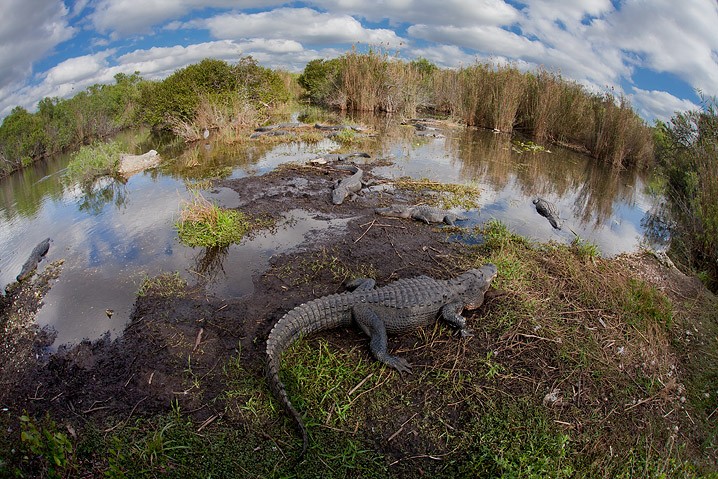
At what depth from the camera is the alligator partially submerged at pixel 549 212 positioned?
666 centimetres

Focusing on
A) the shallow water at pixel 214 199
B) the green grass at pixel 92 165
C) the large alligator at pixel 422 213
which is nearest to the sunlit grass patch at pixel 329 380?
the shallow water at pixel 214 199

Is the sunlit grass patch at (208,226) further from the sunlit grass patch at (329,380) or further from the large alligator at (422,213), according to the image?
the sunlit grass patch at (329,380)

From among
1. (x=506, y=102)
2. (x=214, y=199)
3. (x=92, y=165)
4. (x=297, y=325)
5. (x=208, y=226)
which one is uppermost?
(x=297, y=325)

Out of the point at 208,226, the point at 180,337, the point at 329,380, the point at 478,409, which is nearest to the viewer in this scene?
the point at 478,409

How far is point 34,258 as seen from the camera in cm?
519

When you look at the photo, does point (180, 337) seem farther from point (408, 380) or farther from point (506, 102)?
point (506, 102)

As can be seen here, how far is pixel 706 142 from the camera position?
6.62 metres

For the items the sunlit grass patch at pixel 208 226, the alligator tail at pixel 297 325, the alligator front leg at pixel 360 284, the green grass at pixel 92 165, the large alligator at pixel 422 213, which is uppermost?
the alligator tail at pixel 297 325

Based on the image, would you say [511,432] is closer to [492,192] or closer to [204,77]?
[492,192]

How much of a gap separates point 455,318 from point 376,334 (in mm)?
788

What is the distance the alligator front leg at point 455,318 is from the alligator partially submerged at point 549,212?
3910 mm

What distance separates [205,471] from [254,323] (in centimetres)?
148

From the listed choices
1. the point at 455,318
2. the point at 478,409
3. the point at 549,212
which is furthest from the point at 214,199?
the point at 549,212

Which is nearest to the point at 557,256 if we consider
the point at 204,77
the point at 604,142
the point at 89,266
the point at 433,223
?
the point at 433,223
